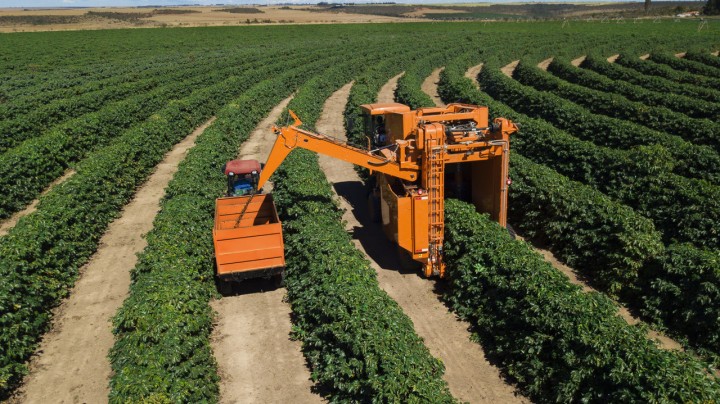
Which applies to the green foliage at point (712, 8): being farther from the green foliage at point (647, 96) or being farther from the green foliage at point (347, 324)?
the green foliage at point (347, 324)

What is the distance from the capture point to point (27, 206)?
72.3ft

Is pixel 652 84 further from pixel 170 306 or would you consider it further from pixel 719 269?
pixel 170 306

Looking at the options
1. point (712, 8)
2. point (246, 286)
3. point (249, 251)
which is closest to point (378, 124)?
point (249, 251)

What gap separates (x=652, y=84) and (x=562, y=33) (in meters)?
39.1

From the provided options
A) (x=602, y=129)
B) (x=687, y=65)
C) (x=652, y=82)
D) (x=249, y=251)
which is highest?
(x=687, y=65)

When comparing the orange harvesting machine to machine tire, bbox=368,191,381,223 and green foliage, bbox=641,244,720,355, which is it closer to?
machine tire, bbox=368,191,381,223

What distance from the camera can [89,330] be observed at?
1356 centimetres

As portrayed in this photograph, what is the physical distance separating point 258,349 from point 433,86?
35596 millimetres

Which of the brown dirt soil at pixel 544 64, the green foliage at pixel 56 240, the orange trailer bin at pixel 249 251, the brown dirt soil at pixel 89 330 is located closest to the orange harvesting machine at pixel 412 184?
the orange trailer bin at pixel 249 251

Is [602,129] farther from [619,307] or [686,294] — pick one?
[619,307]

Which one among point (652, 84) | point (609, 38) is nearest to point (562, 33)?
point (609, 38)

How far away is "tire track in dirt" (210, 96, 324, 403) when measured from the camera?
11.3m

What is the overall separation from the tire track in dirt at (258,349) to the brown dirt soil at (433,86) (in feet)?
88.2

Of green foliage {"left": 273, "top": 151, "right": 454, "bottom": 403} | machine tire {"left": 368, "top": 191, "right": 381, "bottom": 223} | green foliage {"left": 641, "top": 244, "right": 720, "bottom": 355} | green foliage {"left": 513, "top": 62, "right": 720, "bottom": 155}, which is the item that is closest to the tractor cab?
green foliage {"left": 273, "top": 151, "right": 454, "bottom": 403}
